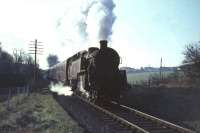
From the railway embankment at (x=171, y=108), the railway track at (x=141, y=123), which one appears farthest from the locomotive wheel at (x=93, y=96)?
the railway embankment at (x=171, y=108)

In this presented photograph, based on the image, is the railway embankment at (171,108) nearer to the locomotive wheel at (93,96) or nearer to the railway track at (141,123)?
the railway track at (141,123)

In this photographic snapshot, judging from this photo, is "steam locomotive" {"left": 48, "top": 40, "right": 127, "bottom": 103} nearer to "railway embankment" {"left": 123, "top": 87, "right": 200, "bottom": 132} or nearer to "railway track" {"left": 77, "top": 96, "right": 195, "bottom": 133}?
"railway embankment" {"left": 123, "top": 87, "right": 200, "bottom": 132}

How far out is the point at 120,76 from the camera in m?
20.0

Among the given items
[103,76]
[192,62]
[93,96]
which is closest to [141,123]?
[103,76]

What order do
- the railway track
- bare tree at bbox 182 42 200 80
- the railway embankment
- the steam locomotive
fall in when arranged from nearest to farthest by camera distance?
the railway track, the railway embankment, the steam locomotive, bare tree at bbox 182 42 200 80

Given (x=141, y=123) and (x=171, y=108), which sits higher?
(x=171, y=108)

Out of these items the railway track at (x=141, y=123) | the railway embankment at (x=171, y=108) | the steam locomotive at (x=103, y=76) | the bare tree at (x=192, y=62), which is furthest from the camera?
the bare tree at (x=192, y=62)

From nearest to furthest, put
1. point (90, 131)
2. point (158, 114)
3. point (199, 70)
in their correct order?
point (90, 131) → point (158, 114) → point (199, 70)

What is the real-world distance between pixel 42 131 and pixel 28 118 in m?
3.64

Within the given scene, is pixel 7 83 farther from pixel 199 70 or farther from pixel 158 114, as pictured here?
pixel 158 114

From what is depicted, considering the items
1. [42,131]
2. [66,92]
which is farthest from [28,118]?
[66,92]

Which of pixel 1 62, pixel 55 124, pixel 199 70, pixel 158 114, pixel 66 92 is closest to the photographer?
pixel 55 124

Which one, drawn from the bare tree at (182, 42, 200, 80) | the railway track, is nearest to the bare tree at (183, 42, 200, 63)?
the bare tree at (182, 42, 200, 80)

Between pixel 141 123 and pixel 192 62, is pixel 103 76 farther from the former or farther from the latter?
pixel 192 62
